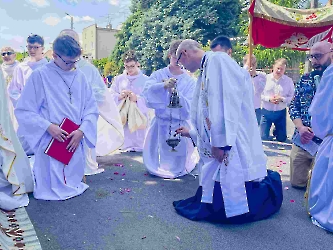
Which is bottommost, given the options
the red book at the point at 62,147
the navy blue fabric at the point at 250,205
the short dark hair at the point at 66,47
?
the navy blue fabric at the point at 250,205

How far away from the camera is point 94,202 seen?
416 cm

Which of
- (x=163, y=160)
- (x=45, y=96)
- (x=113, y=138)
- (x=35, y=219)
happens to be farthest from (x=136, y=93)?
(x=35, y=219)

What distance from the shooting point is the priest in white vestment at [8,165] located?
3.63 metres

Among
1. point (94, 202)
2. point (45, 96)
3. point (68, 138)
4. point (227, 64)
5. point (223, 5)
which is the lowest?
point (94, 202)

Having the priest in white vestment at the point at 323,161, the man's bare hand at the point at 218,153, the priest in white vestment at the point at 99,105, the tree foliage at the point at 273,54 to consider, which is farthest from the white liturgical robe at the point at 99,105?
the tree foliage at the point at 273,54

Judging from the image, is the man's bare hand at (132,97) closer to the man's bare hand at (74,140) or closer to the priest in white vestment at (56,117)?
the priest in white vestment at (56,117)

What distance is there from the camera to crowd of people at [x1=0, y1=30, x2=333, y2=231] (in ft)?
11.3

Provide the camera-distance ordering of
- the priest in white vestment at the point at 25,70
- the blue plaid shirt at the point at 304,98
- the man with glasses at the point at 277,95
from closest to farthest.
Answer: the blue plaid shirt at the point at 304,98, the priest in white vestment at the point at 25,70, the man with glasses at the point at 277,95

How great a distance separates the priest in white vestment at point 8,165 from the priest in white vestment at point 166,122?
1.86 m

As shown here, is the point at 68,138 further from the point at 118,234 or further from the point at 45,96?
the point at 118,234

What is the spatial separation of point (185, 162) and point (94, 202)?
1.65 m

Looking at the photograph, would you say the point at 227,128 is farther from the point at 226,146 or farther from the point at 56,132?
the point at 56,132

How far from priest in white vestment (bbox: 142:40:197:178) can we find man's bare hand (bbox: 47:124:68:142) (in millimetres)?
1360

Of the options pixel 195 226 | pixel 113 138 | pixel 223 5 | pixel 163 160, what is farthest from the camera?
pixel 223 5
